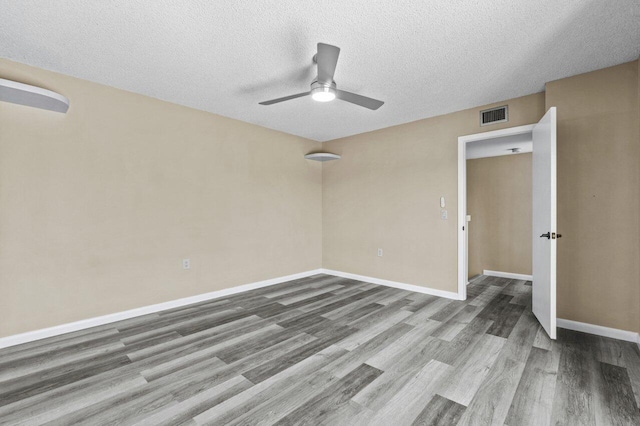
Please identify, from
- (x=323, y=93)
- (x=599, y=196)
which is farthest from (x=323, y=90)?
(x=599, y=196)

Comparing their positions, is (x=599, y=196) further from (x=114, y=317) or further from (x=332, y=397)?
(x=114, y=317)

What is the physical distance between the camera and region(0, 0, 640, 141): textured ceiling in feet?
6.26

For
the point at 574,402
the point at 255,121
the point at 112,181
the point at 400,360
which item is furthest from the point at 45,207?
the point at 574,402

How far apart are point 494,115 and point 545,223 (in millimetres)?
1586

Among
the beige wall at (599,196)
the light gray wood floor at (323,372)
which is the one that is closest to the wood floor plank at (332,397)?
the light gray wood floor at (323,372)

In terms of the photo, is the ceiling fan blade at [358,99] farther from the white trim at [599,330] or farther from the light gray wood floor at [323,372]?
the white trim at [599,330]

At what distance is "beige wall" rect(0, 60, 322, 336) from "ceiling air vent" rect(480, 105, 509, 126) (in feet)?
10.3

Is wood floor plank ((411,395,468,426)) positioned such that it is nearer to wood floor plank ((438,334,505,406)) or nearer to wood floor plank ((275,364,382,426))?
wood floor plank ((438,334,505,406))

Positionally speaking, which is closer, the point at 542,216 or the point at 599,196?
the point at 599,196

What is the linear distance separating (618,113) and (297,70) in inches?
122

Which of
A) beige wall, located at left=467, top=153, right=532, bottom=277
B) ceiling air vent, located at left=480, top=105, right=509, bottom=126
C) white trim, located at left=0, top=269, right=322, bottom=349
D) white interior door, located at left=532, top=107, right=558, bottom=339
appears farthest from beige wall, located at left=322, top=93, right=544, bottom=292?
beige wall, located at left=467, top=153, right=532, bottom=277

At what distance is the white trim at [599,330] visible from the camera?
102 inches

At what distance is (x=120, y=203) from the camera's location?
124 inches

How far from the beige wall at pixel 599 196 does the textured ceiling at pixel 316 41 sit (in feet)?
0.84
